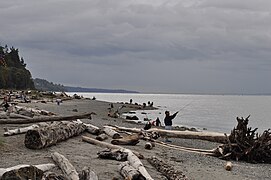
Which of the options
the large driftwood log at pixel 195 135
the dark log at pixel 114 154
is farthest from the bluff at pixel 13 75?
the dark log at pixel 114 154

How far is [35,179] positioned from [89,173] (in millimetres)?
1084

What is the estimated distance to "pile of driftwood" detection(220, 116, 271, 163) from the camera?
16.5 metres

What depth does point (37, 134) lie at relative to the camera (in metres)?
12.1

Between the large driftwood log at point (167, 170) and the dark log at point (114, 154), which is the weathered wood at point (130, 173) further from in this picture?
the dark log at point (114, 154)

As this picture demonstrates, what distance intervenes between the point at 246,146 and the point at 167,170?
6605 mm

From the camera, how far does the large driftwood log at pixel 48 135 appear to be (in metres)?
12.0

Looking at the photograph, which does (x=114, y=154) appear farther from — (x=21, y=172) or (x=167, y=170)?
(x=21, y=172)

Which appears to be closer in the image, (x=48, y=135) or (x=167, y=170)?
(x=167, y=170)

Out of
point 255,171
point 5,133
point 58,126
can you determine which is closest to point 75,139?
point 58,126

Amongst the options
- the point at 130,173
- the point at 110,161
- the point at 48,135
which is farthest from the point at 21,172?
the point at 48,135

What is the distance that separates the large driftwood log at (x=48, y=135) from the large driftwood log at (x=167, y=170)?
3.04m

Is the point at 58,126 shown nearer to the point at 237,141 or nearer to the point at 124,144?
the point at 124,144

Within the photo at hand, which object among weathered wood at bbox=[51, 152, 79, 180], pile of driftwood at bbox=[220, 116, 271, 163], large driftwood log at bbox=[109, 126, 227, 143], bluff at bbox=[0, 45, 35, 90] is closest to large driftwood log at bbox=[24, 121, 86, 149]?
weathered wood at bbox=[51, 152, 79, 180]

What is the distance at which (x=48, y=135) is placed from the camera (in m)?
12.6
